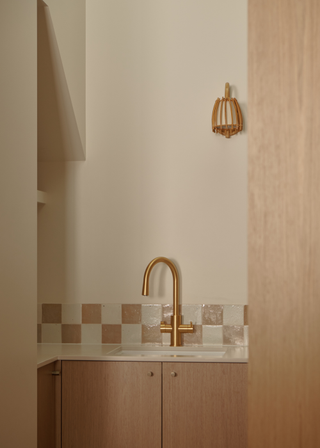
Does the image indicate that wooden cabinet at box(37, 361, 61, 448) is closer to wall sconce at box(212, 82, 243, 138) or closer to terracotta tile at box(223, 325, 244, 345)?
terracotta tile at box(223, 325, 244, 345)

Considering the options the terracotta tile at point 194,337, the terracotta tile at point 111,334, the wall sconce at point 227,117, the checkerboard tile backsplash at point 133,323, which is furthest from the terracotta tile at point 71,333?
the wall sconce at point 227,117

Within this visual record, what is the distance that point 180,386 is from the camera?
62.8 inches

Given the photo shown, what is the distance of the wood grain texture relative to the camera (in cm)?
53

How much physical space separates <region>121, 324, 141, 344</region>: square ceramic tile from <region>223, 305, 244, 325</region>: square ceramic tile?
1.28 ft

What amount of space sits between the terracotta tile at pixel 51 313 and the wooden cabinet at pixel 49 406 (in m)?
0.43

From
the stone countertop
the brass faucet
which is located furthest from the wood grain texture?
the brass faucet

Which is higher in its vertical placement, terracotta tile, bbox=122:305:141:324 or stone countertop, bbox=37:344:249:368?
terracotta tile, bbox=122:305:141:324

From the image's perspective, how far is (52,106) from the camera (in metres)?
1.97

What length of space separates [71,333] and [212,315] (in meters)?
0.66

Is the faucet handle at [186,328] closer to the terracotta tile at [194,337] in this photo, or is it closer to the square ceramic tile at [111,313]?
the terracotta tile at [194,337]

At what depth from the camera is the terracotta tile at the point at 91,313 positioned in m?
2.05

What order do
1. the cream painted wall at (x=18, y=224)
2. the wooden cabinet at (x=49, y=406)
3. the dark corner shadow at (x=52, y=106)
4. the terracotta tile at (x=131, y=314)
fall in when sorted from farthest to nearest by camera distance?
the terracotta tile at (x=131, y=314), the dark corner shadow at (x=52, y=106), the wooden cabinet at (x=49, y=406), the cream painted wall at (x=18, y=224)

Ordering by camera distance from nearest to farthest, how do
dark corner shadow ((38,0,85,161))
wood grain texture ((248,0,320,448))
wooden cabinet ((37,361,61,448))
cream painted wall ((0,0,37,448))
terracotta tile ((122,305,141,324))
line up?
wood grain texture ((248,0,320,448)) < cream painted wall ((0,0,37,448)) < wooden cabinet ((37,361,61,448)) < dark corner shadow ((38,0,85,161)) < terracotta tile ((122,305,141,324))

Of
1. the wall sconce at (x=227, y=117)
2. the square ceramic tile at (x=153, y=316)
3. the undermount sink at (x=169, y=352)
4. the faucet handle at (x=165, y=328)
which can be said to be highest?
the wall sconce at (x=227, y=117)
